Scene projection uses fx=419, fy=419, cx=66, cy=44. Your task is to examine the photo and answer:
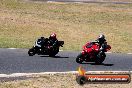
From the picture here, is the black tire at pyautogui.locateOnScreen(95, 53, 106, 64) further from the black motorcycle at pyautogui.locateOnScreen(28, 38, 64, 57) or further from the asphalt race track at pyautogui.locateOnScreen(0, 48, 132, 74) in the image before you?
the black motorcycle at pyautogui.locateOnScreen(28, 38, 64, 57)

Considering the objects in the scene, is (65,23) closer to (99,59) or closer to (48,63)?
(99,59)

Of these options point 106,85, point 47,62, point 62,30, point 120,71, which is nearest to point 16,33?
point 62,30

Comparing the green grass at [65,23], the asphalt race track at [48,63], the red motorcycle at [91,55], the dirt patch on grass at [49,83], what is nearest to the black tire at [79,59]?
the red motorcycle at [91,55]

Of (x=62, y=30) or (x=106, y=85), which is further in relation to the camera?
(x=62, y=30)

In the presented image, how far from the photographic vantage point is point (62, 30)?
41406 millimetres

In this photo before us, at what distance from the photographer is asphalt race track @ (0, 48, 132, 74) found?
68.4 feet

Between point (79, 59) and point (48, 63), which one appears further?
point (79, 59)

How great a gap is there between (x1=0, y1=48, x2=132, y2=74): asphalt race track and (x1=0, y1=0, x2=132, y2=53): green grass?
424cm

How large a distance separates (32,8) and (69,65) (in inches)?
1296

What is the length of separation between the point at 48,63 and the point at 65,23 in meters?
23.2

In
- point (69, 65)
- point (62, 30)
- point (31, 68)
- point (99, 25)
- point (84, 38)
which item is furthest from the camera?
point (99, 25)

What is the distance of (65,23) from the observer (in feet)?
150

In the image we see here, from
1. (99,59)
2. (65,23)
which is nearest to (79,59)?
(99,59)

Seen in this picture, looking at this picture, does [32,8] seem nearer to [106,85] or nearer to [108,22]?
[108,22]
